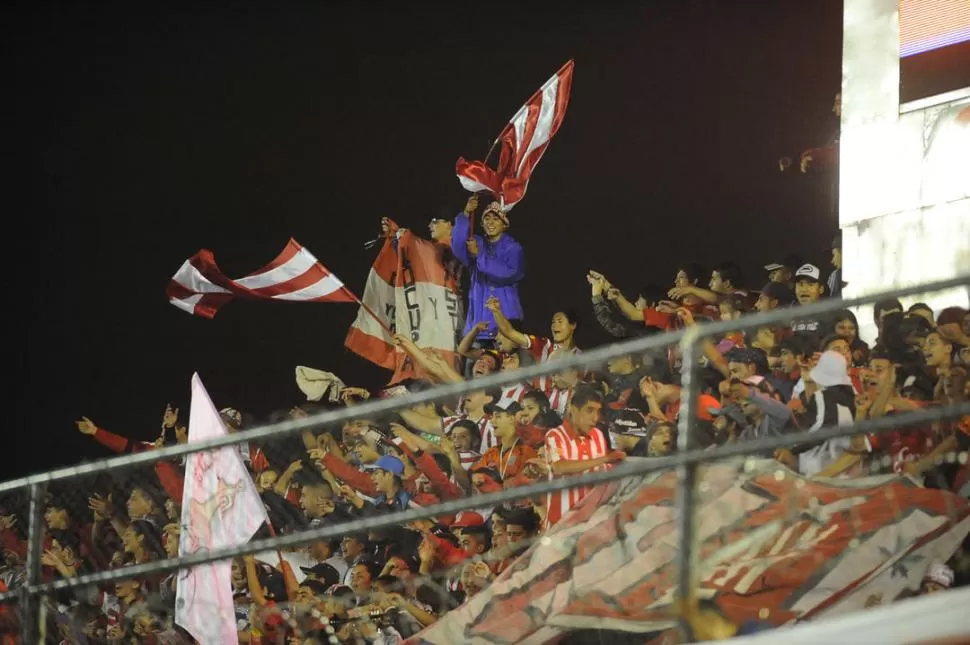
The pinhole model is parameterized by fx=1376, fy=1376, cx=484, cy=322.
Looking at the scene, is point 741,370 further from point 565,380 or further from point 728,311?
point 728,311

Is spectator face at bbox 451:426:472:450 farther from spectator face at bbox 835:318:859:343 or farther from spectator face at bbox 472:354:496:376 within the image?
spectator face at bbox 472:354:496:376

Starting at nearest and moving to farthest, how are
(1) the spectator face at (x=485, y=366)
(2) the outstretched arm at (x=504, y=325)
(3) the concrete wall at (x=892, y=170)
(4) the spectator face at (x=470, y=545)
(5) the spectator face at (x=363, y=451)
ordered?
(4) the spectator face at (x=470, y=545) → (5) the spectator face at (x=363, y=451) → (3) the concrete wall at (x=892, y=170) → (1) the spectator face at (x=485, y=366) → (2) the outstretched arm at (x=504, y=325)

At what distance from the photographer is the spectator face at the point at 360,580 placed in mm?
3930

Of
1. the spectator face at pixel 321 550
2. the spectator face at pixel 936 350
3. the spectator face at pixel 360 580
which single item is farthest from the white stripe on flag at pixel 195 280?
the spectator face at pixel 936 350

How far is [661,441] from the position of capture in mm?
4488

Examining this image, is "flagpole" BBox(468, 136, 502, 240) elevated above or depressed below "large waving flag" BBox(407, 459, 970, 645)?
above

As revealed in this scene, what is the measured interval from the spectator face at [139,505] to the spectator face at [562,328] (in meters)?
3.83

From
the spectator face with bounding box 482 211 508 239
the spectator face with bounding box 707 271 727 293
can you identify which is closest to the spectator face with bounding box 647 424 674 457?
the spectator face with bounding box 707 271 727 293

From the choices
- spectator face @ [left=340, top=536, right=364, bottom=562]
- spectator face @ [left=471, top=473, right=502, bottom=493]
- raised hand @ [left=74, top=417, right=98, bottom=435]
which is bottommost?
spectator face @ [left=340, top=536, right=364, bottom=562]

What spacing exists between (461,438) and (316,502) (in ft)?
1.68

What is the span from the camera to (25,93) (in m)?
11.7

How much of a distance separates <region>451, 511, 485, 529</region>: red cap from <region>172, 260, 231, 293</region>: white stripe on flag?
6537 millimetres

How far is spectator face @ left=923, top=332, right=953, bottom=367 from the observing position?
10.9 ft

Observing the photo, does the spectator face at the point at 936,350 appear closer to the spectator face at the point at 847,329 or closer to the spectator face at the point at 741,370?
the spectator face at the point at 847,329
